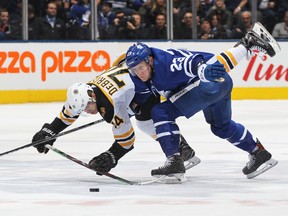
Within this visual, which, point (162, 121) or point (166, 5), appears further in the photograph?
point (166, 5)

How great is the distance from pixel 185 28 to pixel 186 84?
34.5 ft

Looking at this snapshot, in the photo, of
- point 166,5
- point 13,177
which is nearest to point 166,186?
point 13,177

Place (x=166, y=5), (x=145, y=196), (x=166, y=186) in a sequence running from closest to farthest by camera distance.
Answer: (x=145, y=196), (x=166, y=186), (x=166, y=5)

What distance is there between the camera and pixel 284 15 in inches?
719

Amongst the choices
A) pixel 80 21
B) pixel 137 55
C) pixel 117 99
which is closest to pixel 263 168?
pixel 117 99

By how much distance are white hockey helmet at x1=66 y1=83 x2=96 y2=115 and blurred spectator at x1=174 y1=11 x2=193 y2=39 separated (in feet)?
34.4

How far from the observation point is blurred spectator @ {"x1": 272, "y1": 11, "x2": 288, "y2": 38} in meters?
18.1

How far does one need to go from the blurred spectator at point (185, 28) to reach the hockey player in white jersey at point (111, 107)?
9.93 metres

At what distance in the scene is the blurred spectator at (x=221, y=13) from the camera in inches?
711

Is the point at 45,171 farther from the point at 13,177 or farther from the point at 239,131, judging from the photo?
the point at 239,131

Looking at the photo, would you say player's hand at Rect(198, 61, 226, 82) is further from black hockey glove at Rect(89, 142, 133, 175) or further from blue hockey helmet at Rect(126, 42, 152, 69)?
black hockey glove at Rect(89, 142, 133, 175)

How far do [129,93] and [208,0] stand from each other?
34.5ft

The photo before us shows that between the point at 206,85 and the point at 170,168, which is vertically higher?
the point at 206,85

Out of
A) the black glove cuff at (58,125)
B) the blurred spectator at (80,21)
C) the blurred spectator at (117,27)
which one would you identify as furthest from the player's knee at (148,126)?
the blurred spectator at (117,27)
